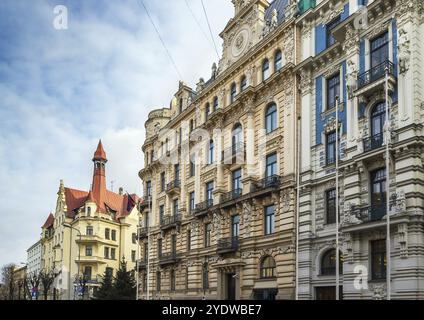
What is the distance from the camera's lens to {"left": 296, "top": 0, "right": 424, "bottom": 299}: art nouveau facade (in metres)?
23.3

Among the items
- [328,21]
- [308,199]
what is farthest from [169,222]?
[328,21]

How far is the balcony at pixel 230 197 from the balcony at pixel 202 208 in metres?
2.15

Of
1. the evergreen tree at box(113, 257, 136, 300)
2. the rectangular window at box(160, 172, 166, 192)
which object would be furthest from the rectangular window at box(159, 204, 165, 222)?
the evergreen tree at box(113, 257, 136, 300)

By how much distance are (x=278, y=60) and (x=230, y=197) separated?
→ 10556 mm

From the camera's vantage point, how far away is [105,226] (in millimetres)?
80188

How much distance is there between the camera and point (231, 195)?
37.7 m

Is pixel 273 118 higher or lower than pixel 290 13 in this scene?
lower

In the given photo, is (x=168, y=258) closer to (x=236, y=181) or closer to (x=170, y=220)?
(x=170, y=220)

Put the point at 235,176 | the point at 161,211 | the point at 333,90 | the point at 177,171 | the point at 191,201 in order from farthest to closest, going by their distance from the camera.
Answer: the point at 161,211 < the point at 177,171 < the point at 191,201 < the point at 235,176 < the point at 333,90

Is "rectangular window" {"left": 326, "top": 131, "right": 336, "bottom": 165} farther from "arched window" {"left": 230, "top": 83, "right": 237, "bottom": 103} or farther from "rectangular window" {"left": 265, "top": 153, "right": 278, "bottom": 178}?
"arched window" {"left": 230, "top": 83, "right": 237, "bottom": 103}

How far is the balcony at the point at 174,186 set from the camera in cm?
4669

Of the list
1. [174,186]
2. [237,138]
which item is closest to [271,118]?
[237,138]
